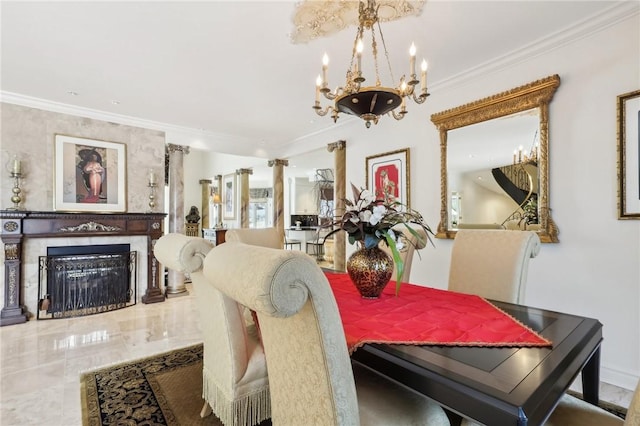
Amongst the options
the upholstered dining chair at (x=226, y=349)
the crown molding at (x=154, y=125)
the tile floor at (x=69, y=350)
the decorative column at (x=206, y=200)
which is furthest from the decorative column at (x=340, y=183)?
the decorative column at (x=206, y=200)

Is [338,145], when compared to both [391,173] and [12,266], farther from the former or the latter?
[12,266]

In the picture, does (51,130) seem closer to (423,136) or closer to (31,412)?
(31,412)

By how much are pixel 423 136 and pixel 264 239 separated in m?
2.10

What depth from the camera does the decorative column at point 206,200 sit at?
31.4 ft

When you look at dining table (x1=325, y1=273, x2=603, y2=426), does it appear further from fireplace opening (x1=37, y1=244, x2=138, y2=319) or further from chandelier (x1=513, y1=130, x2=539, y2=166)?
fireplace opening (x1=37, y1=244, x2=138, y2=319)

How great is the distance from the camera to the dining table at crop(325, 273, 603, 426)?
2.49 ft

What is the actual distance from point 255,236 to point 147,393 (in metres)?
1.46

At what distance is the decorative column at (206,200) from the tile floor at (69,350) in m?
5.66

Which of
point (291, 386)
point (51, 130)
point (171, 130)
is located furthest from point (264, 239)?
point (51, 130)

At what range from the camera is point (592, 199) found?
7.20 feet

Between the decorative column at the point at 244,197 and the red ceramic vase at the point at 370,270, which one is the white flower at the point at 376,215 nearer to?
the red ceramic vase at the point at 370,270

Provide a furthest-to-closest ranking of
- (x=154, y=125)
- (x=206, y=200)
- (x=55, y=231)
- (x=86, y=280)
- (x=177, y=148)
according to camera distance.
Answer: (x=206, y=200)
(x=177, y=148)
(x=154, y=125)
(x=86, y=280)
(x=55, y=231)

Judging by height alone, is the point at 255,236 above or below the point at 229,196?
below

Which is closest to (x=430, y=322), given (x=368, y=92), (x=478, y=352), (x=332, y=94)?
(x=478, y=352)
